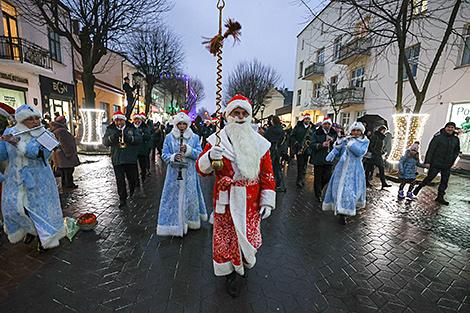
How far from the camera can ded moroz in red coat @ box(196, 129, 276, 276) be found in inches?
94.1

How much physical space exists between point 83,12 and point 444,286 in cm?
1337

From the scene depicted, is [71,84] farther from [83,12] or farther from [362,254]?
[362,254]

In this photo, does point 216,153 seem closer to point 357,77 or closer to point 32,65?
point 32,65

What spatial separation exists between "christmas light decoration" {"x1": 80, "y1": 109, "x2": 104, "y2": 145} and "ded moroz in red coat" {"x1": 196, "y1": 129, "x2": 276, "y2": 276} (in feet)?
39.5

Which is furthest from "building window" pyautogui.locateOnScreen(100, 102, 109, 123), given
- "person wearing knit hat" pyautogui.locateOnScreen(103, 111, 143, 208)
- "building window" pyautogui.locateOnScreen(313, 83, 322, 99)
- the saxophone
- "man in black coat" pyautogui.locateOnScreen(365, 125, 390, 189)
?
"man in black coat" pyautogui.locateOnScreen(365, 125, 390, 189)

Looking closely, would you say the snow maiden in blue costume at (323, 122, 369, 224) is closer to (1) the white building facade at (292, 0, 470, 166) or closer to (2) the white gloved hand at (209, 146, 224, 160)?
(2) the white gloved hand at (209, 146, 224, 160)

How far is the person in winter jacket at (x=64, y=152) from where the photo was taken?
5992mm

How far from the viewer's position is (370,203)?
5973mm

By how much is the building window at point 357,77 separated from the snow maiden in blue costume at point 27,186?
1973 centimetres

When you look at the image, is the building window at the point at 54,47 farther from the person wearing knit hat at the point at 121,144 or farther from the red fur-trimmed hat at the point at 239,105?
the red fur-trimmed hat at the point at 239,105

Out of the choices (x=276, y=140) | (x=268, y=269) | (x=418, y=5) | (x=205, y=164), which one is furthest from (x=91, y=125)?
(x=418, y=5)

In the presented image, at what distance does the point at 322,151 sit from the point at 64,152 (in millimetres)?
6557

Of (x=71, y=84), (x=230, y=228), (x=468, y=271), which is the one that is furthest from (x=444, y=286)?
(x=71, y=84)

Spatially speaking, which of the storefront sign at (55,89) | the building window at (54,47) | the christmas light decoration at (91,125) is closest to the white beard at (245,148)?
the christmas light decoration at (91,125)
